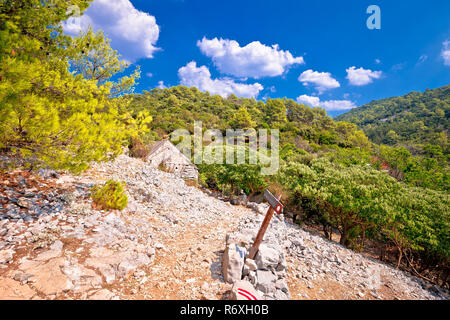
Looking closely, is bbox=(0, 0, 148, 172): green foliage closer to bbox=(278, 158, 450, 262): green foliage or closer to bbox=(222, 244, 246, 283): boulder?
bbox=(222, 244, 246, 283): boulder

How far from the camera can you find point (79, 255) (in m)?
3.61

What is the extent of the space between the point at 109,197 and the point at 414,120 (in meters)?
80.4

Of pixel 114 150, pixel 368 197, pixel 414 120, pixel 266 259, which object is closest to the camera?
pixel 114 150

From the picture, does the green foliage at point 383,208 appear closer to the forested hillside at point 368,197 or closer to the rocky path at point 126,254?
the forested hillside at point 368,197

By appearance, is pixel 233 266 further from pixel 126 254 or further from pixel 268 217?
pixel 126 254

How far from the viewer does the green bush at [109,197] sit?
5.34 m

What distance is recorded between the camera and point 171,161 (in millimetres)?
15398

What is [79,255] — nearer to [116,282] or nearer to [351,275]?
[116,282]

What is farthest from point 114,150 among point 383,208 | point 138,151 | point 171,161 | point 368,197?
point 138,151

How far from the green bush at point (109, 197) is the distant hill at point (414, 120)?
4737cm

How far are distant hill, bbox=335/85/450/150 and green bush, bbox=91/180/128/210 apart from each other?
155 feet

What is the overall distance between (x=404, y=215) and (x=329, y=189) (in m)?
2.97
